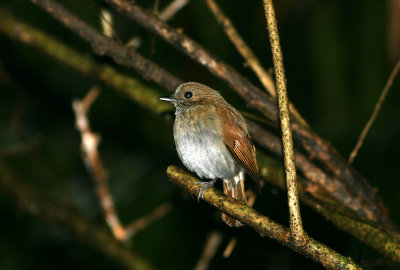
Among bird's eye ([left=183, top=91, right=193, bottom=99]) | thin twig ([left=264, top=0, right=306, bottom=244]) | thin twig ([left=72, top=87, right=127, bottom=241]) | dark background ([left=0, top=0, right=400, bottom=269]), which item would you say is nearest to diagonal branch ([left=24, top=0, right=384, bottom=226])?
dark background ([left=0, top=0, right=400, bottom=269])

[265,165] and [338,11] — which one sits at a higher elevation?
[338,11]

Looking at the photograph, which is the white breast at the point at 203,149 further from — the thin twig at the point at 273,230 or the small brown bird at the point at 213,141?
the thin twig at the point at 273,230

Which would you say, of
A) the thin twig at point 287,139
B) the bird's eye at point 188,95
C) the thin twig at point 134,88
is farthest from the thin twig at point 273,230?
the bird's eye at point 188,95

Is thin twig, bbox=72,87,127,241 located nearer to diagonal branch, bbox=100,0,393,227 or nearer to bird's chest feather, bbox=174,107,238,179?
bird's chest feather, bbox=174,107,238,179

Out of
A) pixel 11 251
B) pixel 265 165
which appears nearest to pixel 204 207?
pixel 265 165

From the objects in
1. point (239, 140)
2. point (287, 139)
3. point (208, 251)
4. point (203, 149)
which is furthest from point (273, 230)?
point (208, 251)

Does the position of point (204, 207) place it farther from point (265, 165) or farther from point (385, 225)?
point (385, 225)
